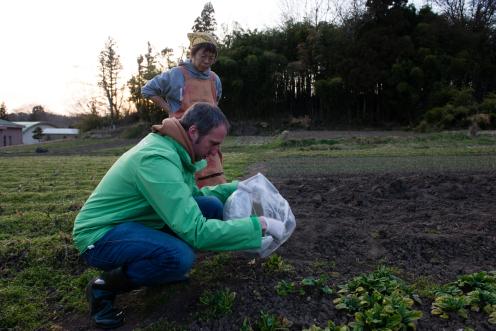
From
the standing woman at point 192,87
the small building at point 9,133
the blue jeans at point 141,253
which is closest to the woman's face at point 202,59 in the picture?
the standing woman at point 192,87

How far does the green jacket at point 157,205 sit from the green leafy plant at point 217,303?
0.39 m

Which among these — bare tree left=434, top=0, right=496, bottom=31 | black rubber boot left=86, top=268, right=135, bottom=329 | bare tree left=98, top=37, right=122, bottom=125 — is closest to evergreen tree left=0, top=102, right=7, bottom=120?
bare tree left=98, top=37, right=122, bottom=125

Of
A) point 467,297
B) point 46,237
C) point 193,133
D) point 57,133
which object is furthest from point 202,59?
point 57,133

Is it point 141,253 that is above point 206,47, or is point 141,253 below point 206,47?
below

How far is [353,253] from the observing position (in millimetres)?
3254

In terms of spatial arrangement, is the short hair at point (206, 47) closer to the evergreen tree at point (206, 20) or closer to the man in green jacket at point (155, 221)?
the man in green jacket at point (155, 221)

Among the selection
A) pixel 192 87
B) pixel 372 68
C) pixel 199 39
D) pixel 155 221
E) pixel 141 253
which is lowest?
pixel 141 253

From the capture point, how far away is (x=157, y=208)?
7.07 feet

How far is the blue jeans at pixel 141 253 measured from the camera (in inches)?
89.8

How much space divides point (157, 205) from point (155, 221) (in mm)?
346

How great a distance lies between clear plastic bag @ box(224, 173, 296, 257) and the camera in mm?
2596

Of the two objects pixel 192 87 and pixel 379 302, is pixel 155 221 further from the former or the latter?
pixel 192 87

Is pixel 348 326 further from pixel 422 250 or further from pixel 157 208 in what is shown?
pixel 422 250

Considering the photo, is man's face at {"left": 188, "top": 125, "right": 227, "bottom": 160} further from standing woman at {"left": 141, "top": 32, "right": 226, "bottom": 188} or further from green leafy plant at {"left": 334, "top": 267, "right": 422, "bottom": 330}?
standing woman at {"left": 141, "top": 32, "right": 226, "bottom": 188}
